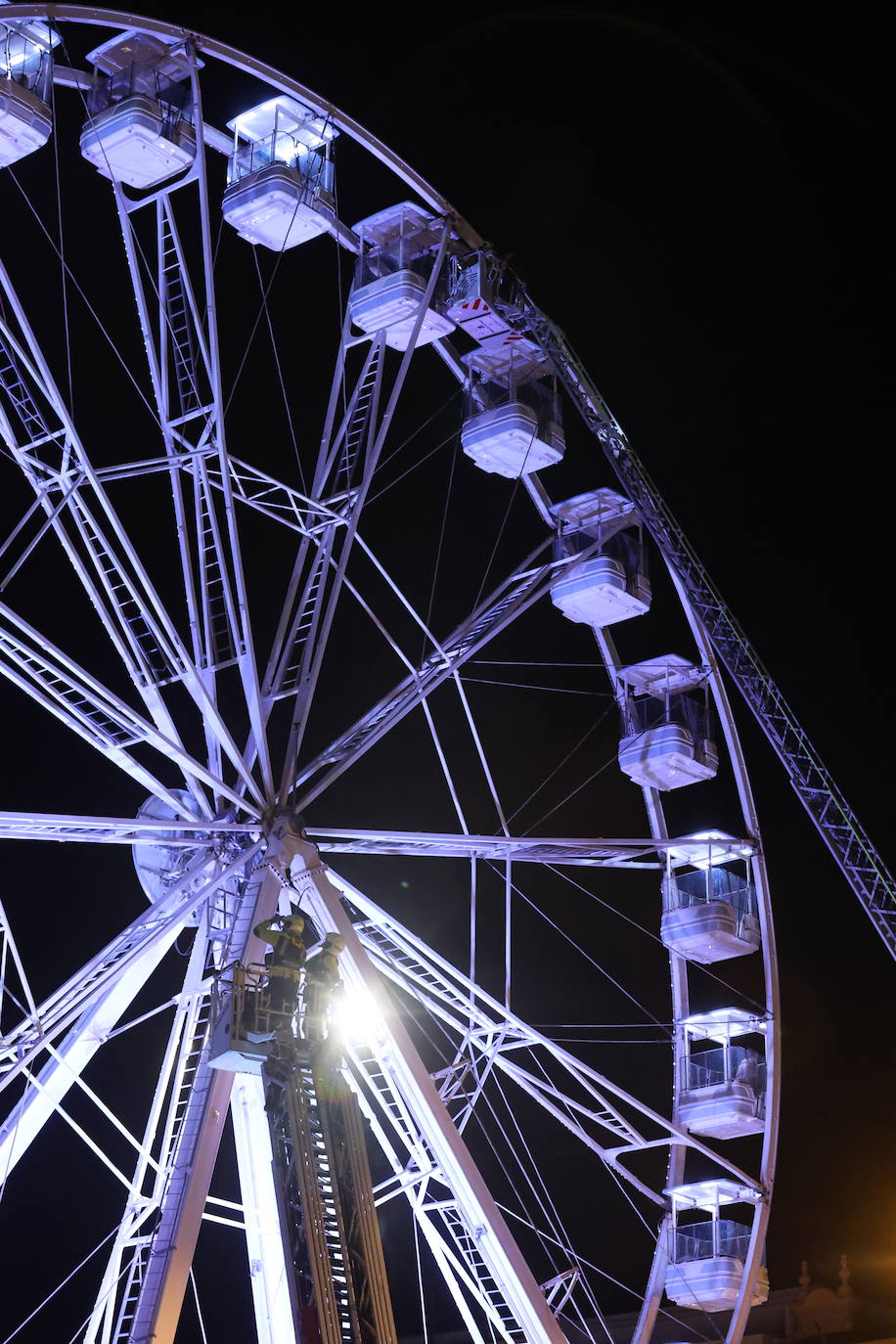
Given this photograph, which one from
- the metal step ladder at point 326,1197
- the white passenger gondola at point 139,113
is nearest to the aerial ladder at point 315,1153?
the metal step ladder at point 326,1197

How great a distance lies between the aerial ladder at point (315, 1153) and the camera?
14266 mm

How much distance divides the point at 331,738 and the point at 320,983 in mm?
22596

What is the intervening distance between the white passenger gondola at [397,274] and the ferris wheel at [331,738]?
0.17 feet

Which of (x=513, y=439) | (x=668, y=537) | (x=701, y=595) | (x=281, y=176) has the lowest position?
(x=701, y=595)

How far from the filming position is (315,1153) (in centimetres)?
1502

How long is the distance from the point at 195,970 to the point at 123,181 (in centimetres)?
901

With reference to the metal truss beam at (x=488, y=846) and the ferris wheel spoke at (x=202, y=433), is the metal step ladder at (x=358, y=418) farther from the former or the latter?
the metal truss beam at (x=488, y=846)

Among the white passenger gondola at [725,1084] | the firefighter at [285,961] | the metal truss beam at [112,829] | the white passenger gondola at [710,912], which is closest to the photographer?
the firefighter at [285,961]

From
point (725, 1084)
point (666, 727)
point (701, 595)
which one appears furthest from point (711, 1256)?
point (701, 595)

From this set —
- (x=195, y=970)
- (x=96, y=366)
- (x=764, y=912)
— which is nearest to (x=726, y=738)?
(x=764, y=912)

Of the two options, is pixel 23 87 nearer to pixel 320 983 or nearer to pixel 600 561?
pixel 320 983

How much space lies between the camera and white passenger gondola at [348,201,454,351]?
23141 millimetres

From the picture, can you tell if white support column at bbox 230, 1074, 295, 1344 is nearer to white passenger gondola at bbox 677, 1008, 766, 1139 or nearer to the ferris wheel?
the ferris wheel

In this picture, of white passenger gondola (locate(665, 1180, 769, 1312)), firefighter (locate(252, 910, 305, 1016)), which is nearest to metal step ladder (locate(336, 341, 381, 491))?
firefighter (locate(252, 910, 305, 1016))
